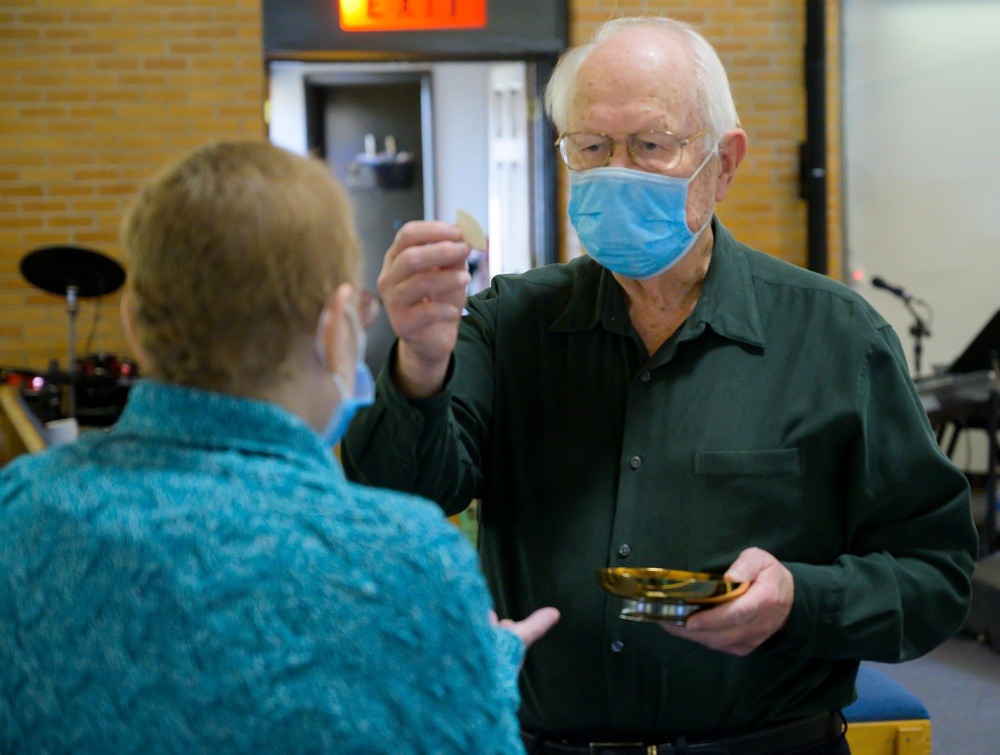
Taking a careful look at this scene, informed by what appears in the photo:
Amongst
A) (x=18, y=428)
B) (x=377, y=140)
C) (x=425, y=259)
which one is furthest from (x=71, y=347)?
(x=425, y=259)

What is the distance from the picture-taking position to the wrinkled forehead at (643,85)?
1469 millimetres

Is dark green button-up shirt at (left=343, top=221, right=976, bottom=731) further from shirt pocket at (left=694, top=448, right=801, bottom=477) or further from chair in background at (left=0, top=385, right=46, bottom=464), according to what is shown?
chair in background at (left=0, top=385, right=46, bottom=464)

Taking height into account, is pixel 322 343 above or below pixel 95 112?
below

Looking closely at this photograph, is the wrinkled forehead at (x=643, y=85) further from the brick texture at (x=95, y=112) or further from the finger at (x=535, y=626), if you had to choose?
the brick texture at (x=95, y=112)

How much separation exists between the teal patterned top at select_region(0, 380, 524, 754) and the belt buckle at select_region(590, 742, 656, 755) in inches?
24.1

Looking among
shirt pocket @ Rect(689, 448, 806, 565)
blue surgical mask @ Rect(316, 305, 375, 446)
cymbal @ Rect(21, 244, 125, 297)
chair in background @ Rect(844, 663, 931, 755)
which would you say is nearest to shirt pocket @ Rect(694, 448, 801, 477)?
shirt pocket @ Rect(689, 448, 806, 565)

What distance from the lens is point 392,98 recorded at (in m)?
7.99

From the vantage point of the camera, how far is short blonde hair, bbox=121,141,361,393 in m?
0.79

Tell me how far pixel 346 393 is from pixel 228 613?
24 cm

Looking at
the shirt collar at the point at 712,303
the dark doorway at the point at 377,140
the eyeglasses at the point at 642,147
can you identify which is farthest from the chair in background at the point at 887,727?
the dark doorway at the point at 377,140

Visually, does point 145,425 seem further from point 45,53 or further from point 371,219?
point 371,219

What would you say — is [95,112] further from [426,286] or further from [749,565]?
[749,565]

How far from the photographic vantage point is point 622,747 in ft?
4.42

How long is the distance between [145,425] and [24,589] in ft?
0.49
